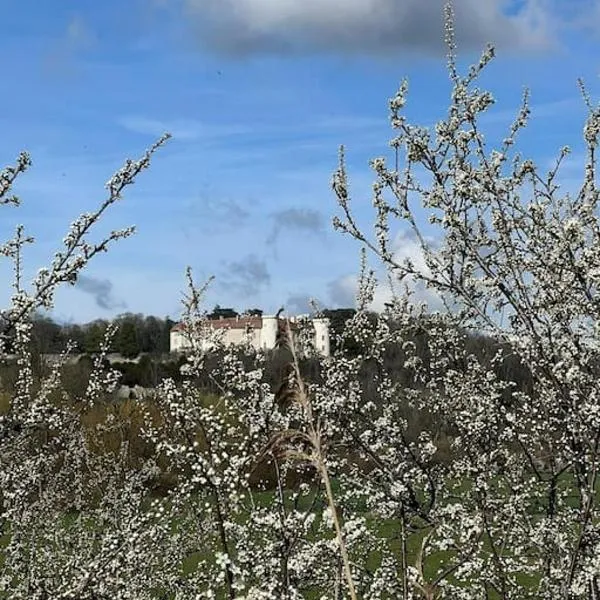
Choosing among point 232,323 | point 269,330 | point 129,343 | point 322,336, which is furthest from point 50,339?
point 129,343

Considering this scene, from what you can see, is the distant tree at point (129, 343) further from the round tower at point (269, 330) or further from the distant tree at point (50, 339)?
the round tower at point (269, 330)

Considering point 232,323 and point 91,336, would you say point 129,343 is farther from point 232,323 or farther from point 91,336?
point 232,323

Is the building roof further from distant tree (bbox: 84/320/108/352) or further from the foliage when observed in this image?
distant tree (bbox: 84/320/108/352)

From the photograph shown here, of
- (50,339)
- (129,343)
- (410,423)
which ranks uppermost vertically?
(129,343)

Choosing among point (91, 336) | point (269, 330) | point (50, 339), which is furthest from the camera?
point (91, 336)

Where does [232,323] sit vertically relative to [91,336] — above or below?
below

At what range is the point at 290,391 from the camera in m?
1.73

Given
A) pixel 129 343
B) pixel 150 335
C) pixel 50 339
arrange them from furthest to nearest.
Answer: pixel 150 335
pixel 129 343
pixel 50 339

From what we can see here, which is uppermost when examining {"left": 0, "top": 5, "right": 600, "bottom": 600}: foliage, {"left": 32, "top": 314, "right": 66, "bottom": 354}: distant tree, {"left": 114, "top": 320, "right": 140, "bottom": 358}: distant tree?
{"left": 114, "top": 320, "right": 140, "bottom": 358}: distant tree

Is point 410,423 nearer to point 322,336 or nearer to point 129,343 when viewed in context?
point 322,336

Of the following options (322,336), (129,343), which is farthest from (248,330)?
(129,343)

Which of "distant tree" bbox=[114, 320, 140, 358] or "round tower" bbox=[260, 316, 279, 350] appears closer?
"round tower" bbox=[260, 316, 279, 350]

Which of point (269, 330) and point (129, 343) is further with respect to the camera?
point (129, 343)

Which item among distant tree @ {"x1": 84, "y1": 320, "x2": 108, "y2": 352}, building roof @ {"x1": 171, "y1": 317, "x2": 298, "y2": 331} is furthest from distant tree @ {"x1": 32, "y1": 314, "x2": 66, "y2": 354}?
building roof @ {"x1": 171, "y1": 317, "x2": 298, "y2": 331}
